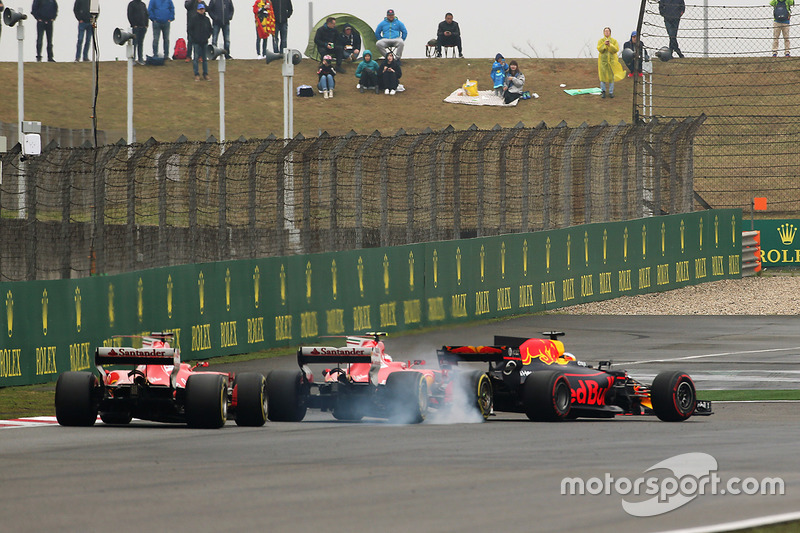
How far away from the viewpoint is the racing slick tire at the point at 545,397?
12930mm

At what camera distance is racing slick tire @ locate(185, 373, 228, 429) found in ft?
40.4

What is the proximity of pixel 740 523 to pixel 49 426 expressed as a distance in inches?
294

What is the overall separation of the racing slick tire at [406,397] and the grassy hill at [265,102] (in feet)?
128

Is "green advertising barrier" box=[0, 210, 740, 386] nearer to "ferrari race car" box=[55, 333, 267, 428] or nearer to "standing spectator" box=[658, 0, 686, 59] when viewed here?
"ferrari race car" box=[55, 333, 267, 428]

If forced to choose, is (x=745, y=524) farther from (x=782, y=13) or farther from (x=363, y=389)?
(x=782, y=13)

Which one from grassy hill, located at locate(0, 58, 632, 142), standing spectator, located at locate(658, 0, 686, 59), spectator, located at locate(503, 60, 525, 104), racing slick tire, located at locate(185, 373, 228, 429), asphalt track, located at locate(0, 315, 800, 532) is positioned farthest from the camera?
spectator, located at locate(503, 60, 525, 104)

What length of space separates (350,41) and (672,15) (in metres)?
22.0

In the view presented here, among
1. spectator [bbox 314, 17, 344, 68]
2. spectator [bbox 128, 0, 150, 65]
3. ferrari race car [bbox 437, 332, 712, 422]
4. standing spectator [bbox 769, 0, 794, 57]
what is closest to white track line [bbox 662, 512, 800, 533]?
ferrari race car [bbox 437, 332, 712, 422]

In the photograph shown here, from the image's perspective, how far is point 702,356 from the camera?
67.5 feet

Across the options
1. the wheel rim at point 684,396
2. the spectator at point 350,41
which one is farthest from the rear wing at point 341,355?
the spectator at point 350,41

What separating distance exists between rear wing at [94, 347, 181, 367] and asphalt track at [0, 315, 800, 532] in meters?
0.61

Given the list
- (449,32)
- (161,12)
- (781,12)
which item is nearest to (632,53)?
(449,32)

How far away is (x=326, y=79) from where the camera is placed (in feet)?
184

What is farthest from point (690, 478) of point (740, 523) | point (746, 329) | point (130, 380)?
point (746, 329)
